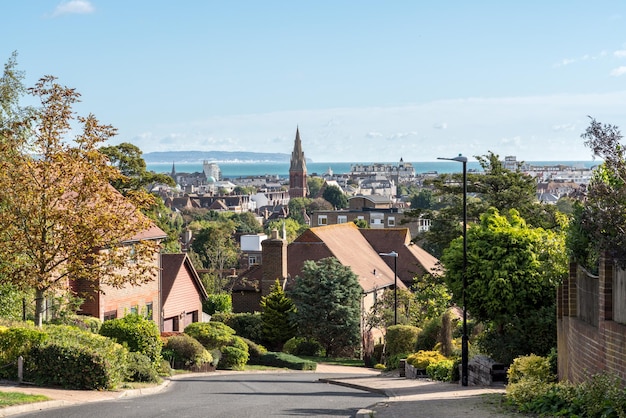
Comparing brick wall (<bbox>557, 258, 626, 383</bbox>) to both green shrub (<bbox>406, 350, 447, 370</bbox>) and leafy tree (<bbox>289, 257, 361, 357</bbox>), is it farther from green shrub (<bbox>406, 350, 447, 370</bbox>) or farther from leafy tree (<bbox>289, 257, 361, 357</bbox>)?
leafy tree (<bbox>289, 257, 361, 357</bbox>)

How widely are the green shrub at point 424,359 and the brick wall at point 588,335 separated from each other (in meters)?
13.1

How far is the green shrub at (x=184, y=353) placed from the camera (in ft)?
126

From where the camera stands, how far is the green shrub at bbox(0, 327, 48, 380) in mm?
25062

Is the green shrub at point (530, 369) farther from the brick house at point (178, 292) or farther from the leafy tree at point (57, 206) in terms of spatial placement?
the brick house at point (178, 292)

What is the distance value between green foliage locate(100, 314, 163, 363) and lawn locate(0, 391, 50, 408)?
9.89 m

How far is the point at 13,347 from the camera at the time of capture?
25188 mm

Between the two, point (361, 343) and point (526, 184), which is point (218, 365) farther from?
point (526, 184)

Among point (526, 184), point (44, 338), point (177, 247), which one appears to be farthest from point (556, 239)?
point (177, 247)

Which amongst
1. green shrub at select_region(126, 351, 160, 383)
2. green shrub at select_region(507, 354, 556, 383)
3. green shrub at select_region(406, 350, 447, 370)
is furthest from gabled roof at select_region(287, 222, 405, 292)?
green shrub at select_region(507, 354, 556, 383)

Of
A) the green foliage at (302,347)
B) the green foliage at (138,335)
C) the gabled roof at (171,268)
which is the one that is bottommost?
the green foliage at (302,347)

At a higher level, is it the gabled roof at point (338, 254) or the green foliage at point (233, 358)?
the gabled roof at point (338, 254)

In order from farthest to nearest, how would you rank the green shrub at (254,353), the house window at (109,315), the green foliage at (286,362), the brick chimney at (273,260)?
the brick chimney at (273,260)
the green shrub at (254,353)
the house window at (109,315)
the green foliage at (286,362)

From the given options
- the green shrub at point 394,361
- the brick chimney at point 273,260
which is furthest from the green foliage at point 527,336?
the brick chimney at point 273,260

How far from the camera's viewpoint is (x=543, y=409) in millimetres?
17172
